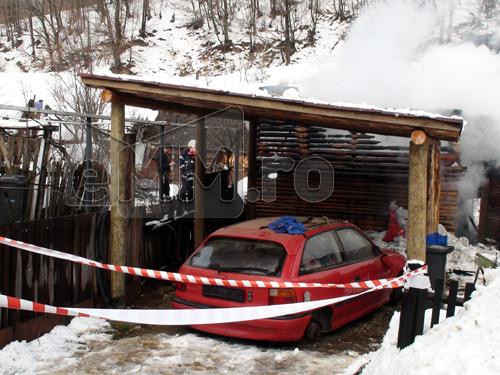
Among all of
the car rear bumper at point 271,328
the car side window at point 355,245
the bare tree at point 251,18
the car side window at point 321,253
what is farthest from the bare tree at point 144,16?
the car rear bumper at point 271,328

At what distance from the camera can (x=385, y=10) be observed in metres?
22.0

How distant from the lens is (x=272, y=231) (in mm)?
5918

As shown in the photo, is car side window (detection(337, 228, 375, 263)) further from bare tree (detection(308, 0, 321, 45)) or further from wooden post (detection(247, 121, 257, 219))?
bare tree (detection(308, 0, 321, 45))

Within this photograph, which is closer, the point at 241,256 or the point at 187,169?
the point at 241,256

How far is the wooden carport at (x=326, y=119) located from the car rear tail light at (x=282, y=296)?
2.09 meters

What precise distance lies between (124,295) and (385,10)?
771 inches

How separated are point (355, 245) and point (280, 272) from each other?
159cm

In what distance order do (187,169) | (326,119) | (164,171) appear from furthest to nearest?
1. (187,169)
2. (164,171)
3. (326,119)

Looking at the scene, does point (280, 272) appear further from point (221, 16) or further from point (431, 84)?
point (221, 16)

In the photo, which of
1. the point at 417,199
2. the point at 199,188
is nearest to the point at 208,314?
the point at 417,199

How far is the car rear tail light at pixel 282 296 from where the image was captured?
5.13 meters

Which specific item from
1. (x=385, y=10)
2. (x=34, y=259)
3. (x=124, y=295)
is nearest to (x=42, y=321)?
(x=34, y=259)

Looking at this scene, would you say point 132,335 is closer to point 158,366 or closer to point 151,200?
point 158,366

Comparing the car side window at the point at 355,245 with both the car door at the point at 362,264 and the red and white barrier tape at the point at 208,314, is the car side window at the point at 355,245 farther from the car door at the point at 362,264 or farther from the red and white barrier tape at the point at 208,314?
the red and white barrier tape at the point at 208,314
